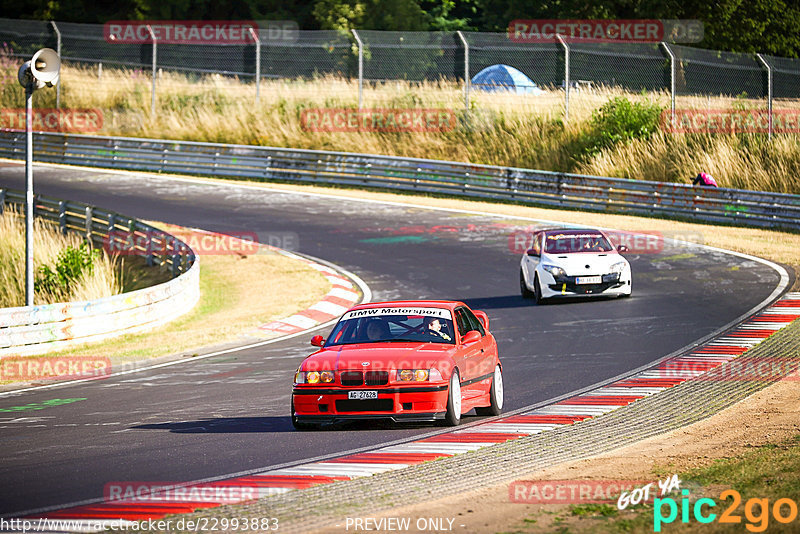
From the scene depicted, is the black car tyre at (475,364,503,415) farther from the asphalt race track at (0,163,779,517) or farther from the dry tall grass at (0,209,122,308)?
the dry tall grass at (0,209,122,308)

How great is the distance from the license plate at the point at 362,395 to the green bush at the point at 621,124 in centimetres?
2613

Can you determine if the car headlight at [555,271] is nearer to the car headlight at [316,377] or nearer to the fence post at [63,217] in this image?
the car headlight at [316,377]

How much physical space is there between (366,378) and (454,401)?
0.93 meters

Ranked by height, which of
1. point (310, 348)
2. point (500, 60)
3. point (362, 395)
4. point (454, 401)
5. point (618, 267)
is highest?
point (500, 60)

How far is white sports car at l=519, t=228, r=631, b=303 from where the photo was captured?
65.0ft

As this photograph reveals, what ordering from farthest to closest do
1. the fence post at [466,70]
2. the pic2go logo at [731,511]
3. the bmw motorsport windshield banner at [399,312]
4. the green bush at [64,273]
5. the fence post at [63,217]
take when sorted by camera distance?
the fence post at [466,70], the fence post at [63,217], the green bush at [64,273], the bmw motorsport windshield banner at [399,312], the pic2go logo at [731,511]

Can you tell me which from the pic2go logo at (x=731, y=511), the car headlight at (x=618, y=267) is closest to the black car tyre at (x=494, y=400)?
the pic2go logo at (x=731, y=511)

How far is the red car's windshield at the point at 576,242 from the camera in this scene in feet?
66.9

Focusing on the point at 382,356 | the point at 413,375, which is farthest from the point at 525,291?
the point at 413,375

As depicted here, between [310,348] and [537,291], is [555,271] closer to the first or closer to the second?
[537,291]

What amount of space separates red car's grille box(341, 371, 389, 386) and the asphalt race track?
551mm

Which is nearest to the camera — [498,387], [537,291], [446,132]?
[498,387]

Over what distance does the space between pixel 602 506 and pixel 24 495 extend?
4.28 m

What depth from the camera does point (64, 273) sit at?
22656 millimetres
